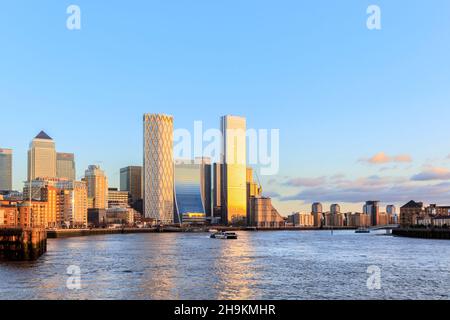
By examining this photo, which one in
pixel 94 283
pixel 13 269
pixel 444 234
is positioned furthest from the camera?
pixel 444 234

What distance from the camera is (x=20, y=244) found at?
9981 cm

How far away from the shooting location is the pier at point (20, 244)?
97.4m

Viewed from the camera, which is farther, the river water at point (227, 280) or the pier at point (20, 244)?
the pier at point (20, 244)

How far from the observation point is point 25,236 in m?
101

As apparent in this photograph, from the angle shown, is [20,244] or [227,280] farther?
[20,244]

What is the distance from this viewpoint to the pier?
97375 millimetres

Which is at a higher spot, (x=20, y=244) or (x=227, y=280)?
(x=20, y=244)

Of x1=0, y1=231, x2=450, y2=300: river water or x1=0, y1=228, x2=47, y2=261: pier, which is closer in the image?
x1=0, y1=231, x2=450, y2=300: river water
